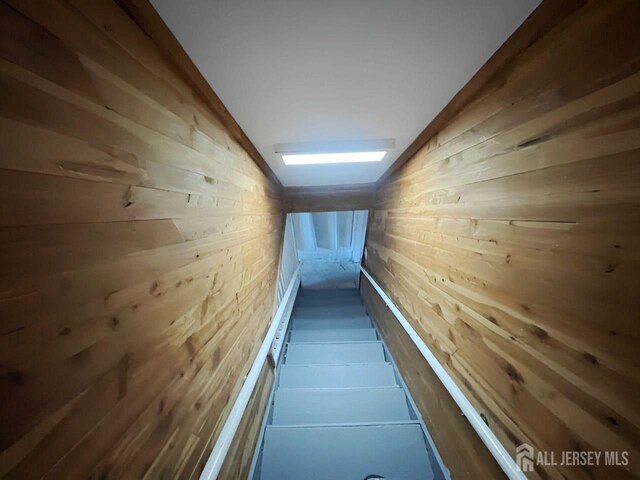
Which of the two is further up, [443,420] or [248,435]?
[443,420]

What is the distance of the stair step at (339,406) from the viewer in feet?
6.28

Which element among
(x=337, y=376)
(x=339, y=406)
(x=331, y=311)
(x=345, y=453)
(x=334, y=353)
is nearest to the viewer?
(x=345, y=453)

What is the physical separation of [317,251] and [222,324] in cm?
513

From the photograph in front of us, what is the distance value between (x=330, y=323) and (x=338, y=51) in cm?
331

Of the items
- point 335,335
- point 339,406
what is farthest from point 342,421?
point 335,335

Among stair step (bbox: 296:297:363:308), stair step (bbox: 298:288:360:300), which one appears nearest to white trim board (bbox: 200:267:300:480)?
stair step (bbox: 296:297:363:308)

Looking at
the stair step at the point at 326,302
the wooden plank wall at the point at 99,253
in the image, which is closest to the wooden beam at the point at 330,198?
the stair step at the point at 326,302

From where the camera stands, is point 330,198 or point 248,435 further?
point 330,198

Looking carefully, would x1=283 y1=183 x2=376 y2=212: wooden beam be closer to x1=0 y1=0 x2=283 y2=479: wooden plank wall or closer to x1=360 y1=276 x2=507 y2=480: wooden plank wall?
x1=360 y1=276 x2=507 y2=480: wooden plank wall

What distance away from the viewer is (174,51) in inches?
31.6

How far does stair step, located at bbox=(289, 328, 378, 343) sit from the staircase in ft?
0.15

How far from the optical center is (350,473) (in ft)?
5.04

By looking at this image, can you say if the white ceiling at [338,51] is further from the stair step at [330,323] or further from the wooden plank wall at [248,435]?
the stair step at [330,323]

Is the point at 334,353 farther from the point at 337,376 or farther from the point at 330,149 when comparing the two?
the point at 330,149
